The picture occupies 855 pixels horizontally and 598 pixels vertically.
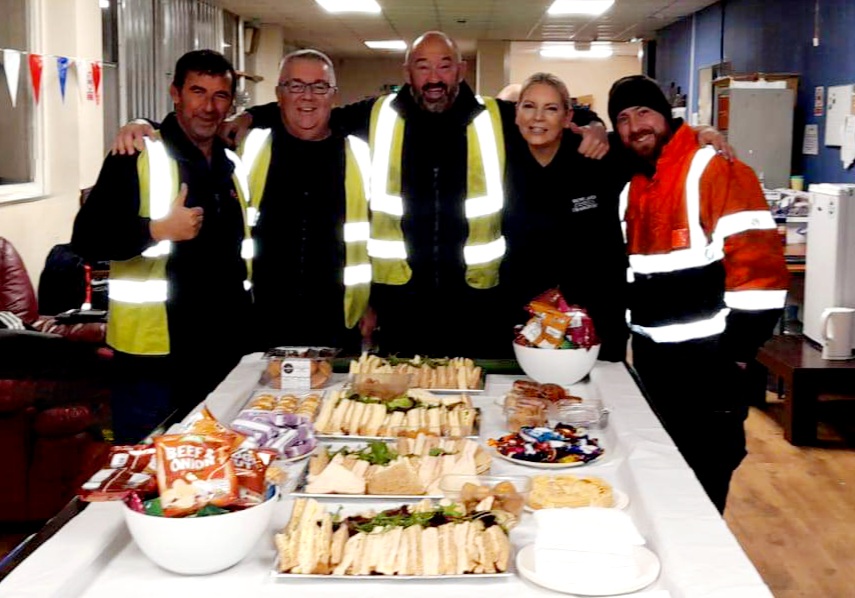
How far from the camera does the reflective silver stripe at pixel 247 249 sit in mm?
3131

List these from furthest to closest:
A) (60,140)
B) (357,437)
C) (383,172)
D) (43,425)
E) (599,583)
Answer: (60,140), (43,425), (383,172), (357,437), (599,583)

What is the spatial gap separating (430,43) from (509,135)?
404mm

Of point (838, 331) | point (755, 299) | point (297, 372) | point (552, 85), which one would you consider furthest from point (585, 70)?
point (297, 372)

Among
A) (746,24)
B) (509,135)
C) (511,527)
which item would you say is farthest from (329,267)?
(746,24)

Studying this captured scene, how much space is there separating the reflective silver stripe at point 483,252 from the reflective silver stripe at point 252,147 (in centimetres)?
74

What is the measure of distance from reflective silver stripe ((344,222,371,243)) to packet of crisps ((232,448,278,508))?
161 cm

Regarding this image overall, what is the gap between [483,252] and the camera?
10.9 ft

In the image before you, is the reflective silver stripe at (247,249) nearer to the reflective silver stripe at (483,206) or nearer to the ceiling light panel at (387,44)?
the reflective silver stripe at (483,206)

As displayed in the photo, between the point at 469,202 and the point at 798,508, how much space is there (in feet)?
6.88

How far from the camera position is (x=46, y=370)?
4008 millimetres

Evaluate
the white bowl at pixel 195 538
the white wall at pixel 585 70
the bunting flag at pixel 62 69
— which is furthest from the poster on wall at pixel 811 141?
the white wall at pixel 585 70

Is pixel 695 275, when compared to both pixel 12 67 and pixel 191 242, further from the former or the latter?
pixel 12 67

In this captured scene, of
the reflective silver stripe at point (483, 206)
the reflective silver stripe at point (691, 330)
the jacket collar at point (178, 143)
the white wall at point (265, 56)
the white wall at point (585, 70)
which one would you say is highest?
the white wall at point (585, 70)

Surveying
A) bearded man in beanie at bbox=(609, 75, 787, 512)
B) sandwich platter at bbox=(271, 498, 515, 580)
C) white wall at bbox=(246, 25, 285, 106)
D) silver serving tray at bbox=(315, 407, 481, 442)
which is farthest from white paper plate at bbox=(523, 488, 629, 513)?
white wall at bbox=(246, 25, 285, 106)
